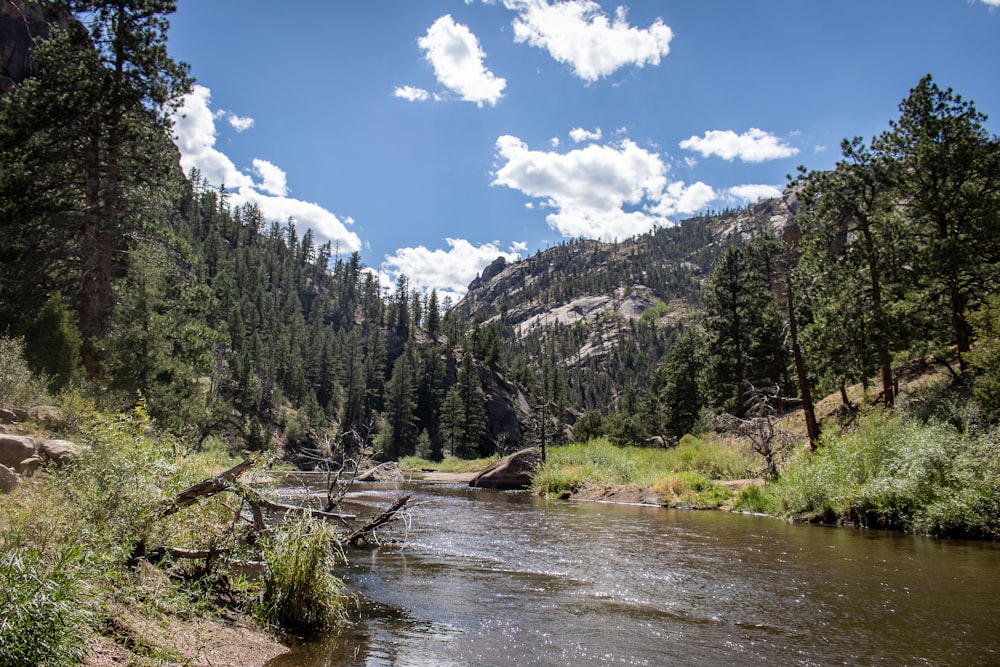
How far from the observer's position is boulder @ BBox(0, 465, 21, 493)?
889cm

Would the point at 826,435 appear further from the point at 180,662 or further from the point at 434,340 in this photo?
the point at 434,340

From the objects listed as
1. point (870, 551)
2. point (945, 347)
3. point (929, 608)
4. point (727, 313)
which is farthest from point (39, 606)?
point (727, 313)

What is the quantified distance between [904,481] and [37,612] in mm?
20233

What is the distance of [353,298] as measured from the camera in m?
186

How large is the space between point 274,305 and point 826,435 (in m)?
131

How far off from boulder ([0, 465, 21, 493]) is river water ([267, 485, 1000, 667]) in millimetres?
5359

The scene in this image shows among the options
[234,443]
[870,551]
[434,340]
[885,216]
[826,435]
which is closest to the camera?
[870,551]

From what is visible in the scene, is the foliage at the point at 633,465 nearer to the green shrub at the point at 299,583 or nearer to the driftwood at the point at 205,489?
the green shrub at the point at 299,583

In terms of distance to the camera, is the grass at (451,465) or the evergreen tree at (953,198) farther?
the grass at (451,465)

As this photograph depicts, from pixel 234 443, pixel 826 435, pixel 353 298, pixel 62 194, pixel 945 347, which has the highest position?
pixel 353 298

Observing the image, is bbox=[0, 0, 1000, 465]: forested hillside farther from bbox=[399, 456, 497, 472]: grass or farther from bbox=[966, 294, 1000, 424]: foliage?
bbox=[399, 456, 497, 472]: grass

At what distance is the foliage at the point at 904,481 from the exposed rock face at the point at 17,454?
70.0ft

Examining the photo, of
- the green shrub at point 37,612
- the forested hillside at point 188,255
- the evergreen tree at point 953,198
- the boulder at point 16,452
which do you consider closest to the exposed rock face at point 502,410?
the forested hillside at point 188,255

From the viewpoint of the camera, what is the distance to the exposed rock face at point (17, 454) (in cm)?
1062
